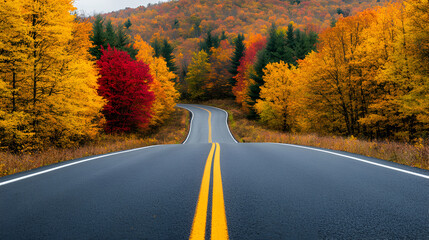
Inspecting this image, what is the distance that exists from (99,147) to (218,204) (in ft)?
32.7

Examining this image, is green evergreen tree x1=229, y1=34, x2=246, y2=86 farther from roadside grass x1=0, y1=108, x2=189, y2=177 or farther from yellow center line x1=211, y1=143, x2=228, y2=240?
yellow center line x1=211, y1=143, x2=228, y2=240

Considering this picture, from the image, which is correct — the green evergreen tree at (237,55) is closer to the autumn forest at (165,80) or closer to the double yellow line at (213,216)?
the autumn forest at (165,80)

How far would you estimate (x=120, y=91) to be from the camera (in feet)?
72.7

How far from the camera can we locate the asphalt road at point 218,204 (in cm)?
212

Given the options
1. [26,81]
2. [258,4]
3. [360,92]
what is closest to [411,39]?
[360,92]

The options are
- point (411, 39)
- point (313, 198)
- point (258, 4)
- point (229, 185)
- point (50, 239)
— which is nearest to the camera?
point (50, 239)

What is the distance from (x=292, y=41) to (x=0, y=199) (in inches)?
1898

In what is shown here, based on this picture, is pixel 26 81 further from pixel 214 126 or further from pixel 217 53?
pixel 217 53

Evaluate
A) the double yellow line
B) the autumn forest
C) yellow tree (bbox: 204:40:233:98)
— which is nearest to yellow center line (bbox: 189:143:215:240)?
the double yellow line

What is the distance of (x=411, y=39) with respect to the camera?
14.0 metres

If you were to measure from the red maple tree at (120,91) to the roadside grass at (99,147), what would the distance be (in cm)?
Result: 189

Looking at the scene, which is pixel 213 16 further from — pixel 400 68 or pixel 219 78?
pixel 400 68

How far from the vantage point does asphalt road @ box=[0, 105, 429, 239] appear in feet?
6.96

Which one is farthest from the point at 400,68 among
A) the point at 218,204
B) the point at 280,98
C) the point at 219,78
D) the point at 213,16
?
the point at 213,16
